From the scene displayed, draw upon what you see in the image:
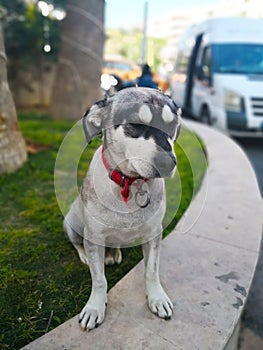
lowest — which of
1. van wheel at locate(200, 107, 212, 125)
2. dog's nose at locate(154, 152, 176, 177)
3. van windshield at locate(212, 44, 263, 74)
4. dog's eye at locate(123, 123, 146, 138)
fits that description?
van wheel at locate(200, 107, 212, 125)

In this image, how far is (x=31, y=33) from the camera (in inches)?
376

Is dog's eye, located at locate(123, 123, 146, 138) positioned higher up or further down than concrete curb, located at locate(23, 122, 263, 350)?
higher up

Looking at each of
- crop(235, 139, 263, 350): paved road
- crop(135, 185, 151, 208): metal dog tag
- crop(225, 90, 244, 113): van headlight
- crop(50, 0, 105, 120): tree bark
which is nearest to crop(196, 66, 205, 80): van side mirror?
crop(225, 90, 244, 113): van headlight

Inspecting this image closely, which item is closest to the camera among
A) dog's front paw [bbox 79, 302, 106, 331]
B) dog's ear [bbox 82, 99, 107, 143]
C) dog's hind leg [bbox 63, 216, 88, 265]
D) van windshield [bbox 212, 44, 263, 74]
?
dog's ear [bbox 82, 99, 107, 143]

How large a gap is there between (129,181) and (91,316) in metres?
0.75

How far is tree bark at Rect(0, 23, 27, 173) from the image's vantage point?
3.81 meters

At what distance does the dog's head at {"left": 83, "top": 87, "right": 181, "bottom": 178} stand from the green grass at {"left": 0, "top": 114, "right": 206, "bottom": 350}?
1.32 feet

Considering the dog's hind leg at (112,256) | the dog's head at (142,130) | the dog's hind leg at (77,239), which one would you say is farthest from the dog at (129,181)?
the dog's hind leg at (112,256)

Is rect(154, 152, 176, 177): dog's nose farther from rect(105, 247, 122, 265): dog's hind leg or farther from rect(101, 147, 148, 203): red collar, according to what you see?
rect(105, 247, 122, 265): dog's hind leg

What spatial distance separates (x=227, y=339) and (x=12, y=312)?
1205 mm

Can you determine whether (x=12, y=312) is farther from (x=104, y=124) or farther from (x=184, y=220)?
(x=184, y=220)

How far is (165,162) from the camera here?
1473 millimetres

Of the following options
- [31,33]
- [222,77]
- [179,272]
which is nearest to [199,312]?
[179,272]

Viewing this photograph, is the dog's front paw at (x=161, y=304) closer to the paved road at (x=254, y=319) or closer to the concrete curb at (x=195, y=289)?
the concrete curb at (x=195, y=289)
